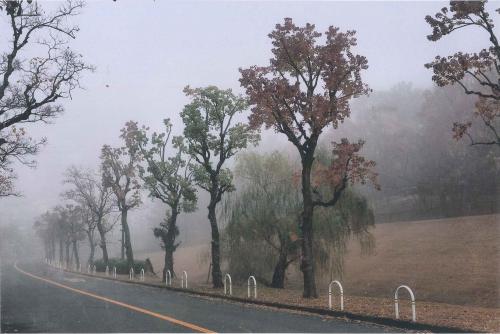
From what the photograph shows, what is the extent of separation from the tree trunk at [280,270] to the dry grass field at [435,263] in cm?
230

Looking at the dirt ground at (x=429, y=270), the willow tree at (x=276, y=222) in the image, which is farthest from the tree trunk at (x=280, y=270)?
the dirt ground at (x=429, y=270)

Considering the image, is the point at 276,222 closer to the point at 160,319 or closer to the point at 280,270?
the point at 280,270

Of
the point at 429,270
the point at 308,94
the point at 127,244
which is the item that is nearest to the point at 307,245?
the point at 308,94

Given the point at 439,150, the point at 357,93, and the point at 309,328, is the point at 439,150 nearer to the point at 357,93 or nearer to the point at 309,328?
the point at 357,93

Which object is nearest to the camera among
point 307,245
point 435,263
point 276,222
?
point 307,245

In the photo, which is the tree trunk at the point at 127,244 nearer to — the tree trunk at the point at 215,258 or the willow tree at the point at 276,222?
the willow tree at the point at 276,222

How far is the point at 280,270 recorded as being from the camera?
25047mm

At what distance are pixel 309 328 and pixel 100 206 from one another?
43.0 metres

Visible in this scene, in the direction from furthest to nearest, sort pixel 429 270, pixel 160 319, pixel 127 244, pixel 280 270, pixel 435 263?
pixel 127 244 < pixel 435 263 < pixel 429 270 < pixel 280 270 < pixel 160 319

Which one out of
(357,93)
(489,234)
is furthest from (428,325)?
(489,234)

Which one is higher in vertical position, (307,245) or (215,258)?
(307,245)

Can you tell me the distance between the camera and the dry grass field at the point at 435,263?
28.3m

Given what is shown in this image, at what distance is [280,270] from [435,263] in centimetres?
1751

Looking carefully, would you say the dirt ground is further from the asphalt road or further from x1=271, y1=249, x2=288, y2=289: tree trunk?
the asphalt road
